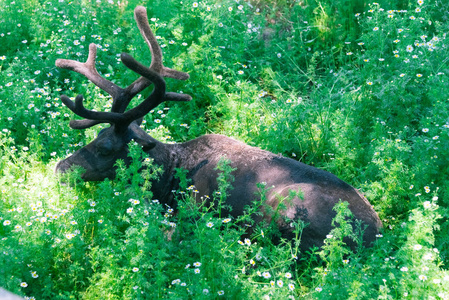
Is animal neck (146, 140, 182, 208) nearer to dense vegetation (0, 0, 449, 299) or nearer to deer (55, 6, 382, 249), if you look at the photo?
deer (55, 6, 382, 249)

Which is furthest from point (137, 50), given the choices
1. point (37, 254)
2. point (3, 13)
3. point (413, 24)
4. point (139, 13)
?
point (37, 254)

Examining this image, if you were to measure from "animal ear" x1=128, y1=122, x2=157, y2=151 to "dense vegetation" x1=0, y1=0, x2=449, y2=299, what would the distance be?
44 centimetres

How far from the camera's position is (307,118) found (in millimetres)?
7922

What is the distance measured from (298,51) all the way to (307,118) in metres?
2.30

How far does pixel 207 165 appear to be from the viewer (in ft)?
23.0

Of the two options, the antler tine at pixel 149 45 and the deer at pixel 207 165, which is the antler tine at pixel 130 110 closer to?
the deer at pixel 207 165

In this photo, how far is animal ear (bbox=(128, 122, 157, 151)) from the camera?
688 cm

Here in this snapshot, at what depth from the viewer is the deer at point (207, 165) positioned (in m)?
6.00

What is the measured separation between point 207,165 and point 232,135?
107cm

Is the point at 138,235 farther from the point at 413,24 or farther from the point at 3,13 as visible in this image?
the point at 3,13

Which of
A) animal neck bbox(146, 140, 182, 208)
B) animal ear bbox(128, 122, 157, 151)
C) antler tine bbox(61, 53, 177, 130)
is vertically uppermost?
antler tine bbox(61, 53, 177, 130)

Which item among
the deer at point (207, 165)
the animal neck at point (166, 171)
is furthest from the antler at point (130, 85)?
the animal neck at point (166, 171)

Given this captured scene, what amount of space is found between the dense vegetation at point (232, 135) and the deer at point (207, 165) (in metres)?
0.19

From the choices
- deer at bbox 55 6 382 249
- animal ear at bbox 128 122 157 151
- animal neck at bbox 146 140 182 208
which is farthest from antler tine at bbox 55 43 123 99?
animal neck at bbox 146 140 182 208
